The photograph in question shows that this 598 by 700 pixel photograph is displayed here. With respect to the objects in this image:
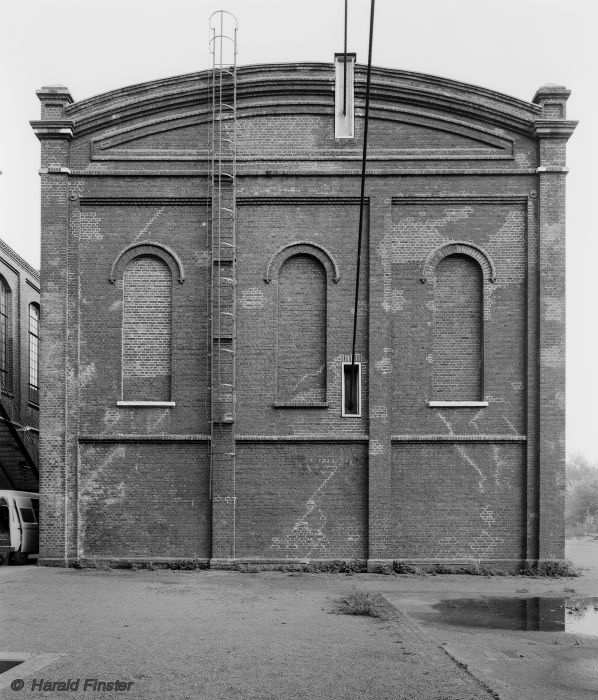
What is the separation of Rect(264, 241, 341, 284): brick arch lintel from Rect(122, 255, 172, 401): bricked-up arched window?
92.4 inches

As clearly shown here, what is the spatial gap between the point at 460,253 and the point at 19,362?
56.6 ft

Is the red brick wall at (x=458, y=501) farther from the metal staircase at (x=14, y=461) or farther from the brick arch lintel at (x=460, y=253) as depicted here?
the metal staircase at (x=14, y=461)

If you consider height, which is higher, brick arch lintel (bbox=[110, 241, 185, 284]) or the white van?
brick arch lintel (bbox=[110, 241, 185, 284])

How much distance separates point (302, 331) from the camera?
2023cm

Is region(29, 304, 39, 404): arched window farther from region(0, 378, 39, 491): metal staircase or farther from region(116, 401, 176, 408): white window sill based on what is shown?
region(116, 401, 176, 408): white window sill

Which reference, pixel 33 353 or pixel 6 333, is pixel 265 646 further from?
pixel 33 353

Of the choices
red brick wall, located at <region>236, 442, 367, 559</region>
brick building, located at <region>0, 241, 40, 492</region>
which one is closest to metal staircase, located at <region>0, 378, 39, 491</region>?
brick building, located at <region>0, 241, 40, 492</region>

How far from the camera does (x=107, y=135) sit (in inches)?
807

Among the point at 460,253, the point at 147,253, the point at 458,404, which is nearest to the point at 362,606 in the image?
the point at 458,404

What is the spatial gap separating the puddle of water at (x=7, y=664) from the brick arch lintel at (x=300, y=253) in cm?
1213

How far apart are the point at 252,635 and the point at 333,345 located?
968cm

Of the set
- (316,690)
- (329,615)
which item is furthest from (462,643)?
(316,690)

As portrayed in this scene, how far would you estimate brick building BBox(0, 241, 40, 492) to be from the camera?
25.8 meters

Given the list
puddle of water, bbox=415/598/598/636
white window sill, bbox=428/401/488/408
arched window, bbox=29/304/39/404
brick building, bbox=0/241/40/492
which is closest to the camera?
puddle of water, bbox=415/598/598/636
